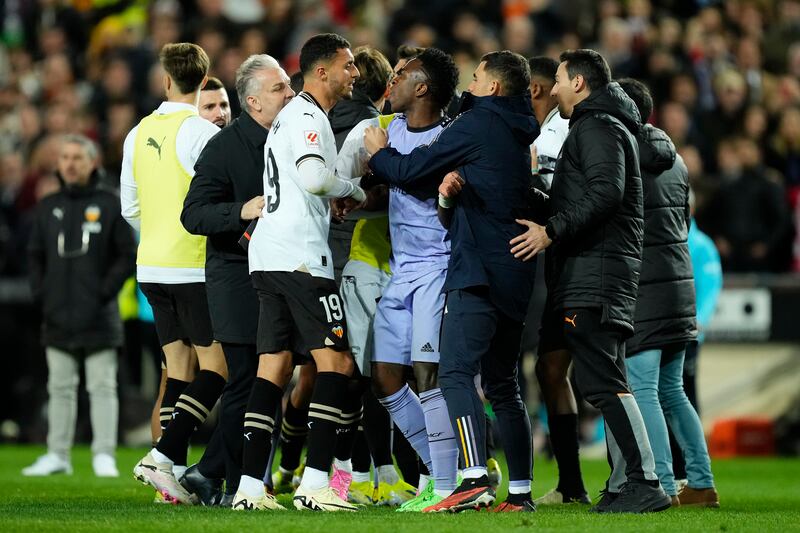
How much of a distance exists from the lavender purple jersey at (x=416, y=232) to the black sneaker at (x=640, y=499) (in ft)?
4.97

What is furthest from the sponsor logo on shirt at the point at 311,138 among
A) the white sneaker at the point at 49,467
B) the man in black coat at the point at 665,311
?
the white sneaker at the point at 49,467

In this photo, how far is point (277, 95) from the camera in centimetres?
775

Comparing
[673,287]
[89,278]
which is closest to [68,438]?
[89,278]

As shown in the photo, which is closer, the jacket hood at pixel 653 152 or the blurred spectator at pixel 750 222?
the jacket hood at pixel 653 152

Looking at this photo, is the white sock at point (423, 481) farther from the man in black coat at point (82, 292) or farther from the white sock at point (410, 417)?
the man in black coat at point (82, 292)

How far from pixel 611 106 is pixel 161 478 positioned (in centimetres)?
313

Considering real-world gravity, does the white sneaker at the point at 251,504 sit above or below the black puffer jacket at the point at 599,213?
below

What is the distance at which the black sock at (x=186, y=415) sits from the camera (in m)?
7.70

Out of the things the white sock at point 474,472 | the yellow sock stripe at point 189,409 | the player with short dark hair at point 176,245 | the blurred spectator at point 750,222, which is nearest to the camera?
the white sock at point 474,472

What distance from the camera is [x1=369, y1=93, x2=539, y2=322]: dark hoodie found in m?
7.22

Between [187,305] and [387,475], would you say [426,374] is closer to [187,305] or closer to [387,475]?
[387,475]

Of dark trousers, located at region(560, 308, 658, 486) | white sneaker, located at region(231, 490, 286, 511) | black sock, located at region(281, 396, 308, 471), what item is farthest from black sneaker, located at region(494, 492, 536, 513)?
black sock, located at region(281, 396, 308, 471)

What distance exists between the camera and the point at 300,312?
23.6 ft

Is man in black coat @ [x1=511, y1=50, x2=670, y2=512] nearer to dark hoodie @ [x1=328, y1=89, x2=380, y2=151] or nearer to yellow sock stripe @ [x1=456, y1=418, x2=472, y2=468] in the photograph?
yellow sock stripe @ [x1=456, y1=418, x2=472, y2=468]
